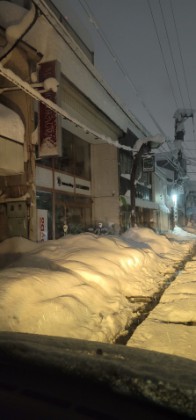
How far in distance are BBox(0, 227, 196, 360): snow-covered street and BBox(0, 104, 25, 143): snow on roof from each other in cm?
383

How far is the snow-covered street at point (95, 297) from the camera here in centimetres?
450

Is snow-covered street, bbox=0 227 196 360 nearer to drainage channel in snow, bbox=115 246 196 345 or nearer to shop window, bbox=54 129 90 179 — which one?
drainage channel in snow, bbox=115 246 196 345

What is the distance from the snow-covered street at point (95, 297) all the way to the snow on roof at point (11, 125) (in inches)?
151

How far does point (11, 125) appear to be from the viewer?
1073 centimetres

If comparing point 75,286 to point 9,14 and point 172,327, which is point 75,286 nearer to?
point 172,327

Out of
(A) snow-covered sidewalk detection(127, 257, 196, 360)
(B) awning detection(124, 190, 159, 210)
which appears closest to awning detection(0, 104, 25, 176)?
(A) snow-covered sidewalk detection(127, 257, 196, 360)

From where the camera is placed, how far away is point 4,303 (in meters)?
4.62

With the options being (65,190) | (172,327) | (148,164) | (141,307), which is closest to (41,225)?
(65,190)

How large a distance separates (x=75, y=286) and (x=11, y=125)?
6.72 m

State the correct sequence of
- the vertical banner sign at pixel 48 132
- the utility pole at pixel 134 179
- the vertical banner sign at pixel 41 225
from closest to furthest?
the vertical banner sign at pixel 48 132 < the vertical banner sign at pixel 41 225 < the utility pole at pixel 134 179

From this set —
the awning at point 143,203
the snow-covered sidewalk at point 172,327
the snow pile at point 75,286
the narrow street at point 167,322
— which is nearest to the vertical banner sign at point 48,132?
the snow pile at point 75,286

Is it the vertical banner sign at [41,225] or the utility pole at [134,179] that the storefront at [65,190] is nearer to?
the vertical banner sign at [41,225]

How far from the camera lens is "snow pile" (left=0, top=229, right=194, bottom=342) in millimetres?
4621

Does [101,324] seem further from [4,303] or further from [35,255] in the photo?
[35,255]
